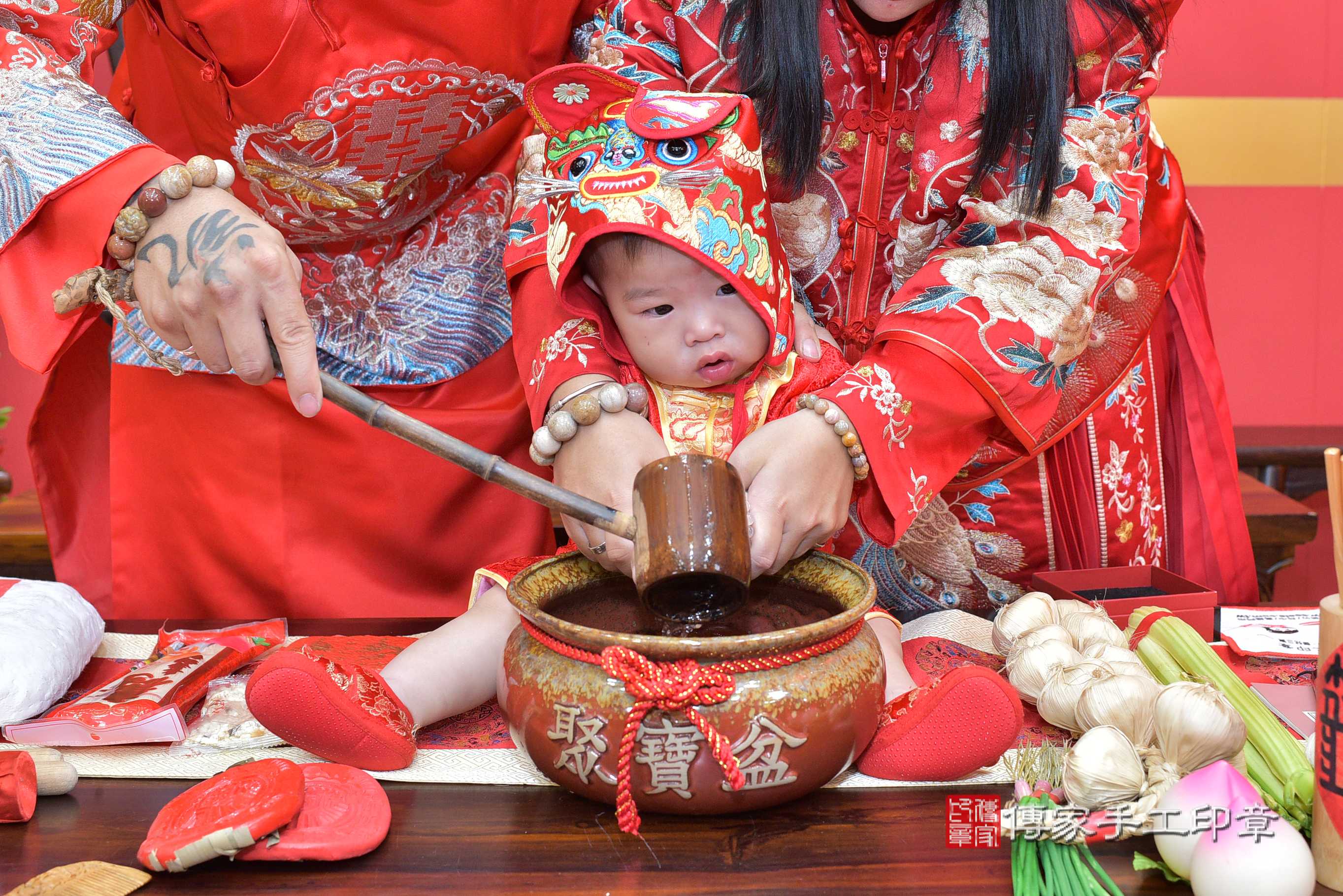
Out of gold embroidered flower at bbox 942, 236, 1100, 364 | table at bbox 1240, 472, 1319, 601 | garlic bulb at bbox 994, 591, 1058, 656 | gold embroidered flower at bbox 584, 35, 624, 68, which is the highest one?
gold embroidered flower at bbox 584, 35, 624, 68

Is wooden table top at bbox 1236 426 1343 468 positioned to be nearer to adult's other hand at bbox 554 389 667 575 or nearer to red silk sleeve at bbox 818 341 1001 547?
red silk sleeve at bbox 818 341 1001 547

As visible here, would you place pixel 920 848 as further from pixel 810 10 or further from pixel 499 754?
pixel 810 10

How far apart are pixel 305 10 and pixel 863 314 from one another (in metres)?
0.82

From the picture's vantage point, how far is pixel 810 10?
4.40ft

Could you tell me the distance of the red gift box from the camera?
1.32 meters

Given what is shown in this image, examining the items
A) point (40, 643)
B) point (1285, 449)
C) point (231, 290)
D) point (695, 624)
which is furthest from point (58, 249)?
point (1285, 449)

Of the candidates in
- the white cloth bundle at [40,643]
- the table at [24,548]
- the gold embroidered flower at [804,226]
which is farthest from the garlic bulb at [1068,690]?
the table at [24,548]

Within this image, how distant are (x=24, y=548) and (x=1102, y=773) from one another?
239 centimetres

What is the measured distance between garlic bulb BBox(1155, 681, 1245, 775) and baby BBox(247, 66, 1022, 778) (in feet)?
0.77

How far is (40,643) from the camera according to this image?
118cm

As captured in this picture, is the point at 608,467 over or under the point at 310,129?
under

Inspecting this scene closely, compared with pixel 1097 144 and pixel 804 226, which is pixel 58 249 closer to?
pixel 804 226

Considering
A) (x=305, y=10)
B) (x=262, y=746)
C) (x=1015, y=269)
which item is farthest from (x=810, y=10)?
(x=262, y=746)

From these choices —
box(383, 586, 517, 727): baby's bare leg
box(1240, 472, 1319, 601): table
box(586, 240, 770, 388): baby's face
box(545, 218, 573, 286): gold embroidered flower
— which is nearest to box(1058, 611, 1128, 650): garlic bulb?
box(586, 240, 770, 388): baby's face
